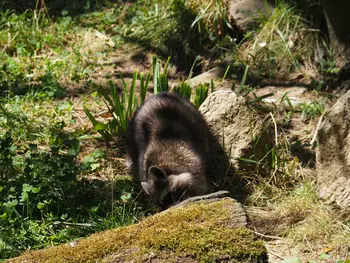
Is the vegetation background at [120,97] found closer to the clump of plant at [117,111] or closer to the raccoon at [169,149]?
the clump of plant at [117,111]

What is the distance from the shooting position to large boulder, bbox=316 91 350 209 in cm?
561

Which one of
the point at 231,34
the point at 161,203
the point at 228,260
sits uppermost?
the point at 231,34

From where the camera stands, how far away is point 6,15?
32.3ft

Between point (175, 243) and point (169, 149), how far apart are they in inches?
110

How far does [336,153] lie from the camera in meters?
5.73

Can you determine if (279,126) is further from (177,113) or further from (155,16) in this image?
(155,16)

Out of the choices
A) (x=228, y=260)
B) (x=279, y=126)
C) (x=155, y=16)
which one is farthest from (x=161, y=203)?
(x=155, y=16)

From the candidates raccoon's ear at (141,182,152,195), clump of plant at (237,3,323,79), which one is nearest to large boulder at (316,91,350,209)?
raccoon's ear at (141,182,152,195)

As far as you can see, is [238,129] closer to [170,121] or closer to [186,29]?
[170,121]

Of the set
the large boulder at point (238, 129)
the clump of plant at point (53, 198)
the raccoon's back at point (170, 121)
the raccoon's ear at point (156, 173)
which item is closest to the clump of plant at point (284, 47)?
the large boulder at point (238, 129)

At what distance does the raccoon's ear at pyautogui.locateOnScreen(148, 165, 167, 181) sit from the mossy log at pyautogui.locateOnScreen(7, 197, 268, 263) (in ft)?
6.68

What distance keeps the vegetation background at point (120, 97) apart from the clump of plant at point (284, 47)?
0.05 feet

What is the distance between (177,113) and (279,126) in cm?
132

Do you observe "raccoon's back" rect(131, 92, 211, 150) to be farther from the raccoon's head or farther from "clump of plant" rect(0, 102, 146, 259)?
"clump of plant" rect(0, 102, 146, 259)
